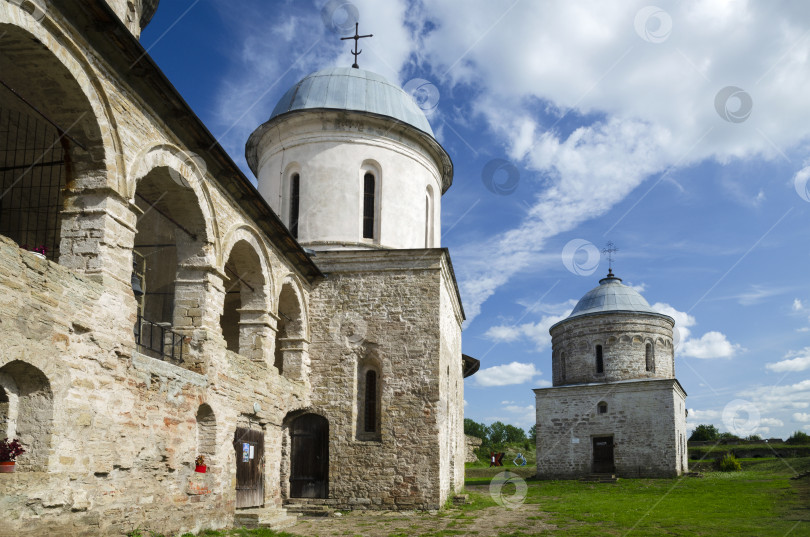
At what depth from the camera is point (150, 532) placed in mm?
8883

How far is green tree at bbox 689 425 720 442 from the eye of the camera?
5281 cm

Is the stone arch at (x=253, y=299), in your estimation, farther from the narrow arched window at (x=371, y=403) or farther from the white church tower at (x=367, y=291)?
the narrow arched window at (x=371, y=403)

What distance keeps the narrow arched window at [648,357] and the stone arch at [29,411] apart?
29.0 metres

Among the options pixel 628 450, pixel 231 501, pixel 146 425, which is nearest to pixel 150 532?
pixel 146 425

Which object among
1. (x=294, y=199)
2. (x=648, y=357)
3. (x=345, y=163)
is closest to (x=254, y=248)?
(x=294, y=199)

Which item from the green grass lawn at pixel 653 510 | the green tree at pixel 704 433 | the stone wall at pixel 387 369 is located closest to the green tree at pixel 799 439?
the green tree at pixel 704 433

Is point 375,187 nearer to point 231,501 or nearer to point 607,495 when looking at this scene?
point 231,501

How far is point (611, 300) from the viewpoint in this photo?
3344 centimetres

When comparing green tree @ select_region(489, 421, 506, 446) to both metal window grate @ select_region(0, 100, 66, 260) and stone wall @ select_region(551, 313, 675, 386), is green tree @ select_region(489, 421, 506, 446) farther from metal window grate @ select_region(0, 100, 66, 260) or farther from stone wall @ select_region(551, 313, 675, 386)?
metal window grate @ select_region(0, 100, 66, 260)

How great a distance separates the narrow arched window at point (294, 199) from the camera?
1716 centimetres

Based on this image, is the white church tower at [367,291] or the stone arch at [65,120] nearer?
the stone arch at [65,120]

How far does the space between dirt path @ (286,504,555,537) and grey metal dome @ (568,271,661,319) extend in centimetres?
1955

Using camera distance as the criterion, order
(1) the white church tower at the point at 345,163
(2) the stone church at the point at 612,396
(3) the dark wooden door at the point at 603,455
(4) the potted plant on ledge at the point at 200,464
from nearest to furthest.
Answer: (4) the potted plant on ledge at the point at 200,464, (1) the white church tower at the point at 345,163, (2) the stone church at the point at 612,396, (3) the dark wooden door at the point at 603,455

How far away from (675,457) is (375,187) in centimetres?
1864
